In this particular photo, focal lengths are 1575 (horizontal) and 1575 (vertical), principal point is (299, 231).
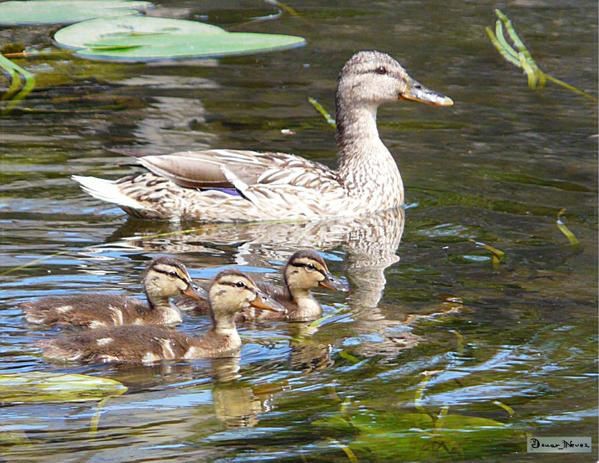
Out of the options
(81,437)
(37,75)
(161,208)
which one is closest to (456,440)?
(81,437)

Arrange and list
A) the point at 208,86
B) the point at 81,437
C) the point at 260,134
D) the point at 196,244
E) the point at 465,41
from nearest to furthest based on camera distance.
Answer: the point at 81,437
the point at 196,244
the point at 260,134
the point at 208,86
the point at 465,41

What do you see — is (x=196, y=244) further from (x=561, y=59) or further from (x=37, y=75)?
(x=561, y=59)

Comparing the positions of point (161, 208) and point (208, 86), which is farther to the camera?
point (208, 86)

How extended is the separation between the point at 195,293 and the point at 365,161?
271 centimetres

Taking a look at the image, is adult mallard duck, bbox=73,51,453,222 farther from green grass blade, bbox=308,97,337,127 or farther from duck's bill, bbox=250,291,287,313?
duck's bill, bbox=250,291,287,313

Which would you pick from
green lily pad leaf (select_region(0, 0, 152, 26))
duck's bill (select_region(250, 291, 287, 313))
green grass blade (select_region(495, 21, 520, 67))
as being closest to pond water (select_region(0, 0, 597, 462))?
duck's bill (select_region(250, 291, 287, 313))

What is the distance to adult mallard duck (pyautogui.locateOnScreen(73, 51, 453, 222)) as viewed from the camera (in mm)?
9297

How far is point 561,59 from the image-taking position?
12.5 metres

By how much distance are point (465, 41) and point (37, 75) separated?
367cm

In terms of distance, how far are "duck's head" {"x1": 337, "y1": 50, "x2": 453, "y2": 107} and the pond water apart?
54cm

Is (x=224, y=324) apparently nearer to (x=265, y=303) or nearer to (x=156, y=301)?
(x=265, y=303)

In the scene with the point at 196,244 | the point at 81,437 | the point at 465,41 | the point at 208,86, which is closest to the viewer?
the point at 81,437

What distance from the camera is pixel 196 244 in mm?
8727

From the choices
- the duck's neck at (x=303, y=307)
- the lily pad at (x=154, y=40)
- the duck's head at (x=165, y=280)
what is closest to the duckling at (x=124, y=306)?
the duck's head at (x=165, y=280)
